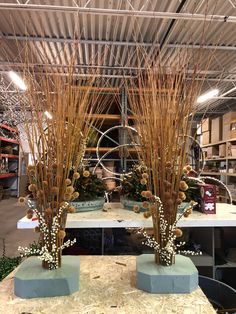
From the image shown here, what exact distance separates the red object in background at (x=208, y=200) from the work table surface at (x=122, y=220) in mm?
51

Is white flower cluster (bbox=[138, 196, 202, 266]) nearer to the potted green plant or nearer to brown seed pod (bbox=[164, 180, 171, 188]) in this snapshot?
brown seed pod (bbox=[164, 180, 171, 188])

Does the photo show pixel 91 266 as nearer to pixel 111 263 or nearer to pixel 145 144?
pixel 111 263

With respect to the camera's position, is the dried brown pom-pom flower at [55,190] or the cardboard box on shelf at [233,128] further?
the cardboard box on shelf at [233,128]

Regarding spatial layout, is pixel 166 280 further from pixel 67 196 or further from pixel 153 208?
pixel 67 196

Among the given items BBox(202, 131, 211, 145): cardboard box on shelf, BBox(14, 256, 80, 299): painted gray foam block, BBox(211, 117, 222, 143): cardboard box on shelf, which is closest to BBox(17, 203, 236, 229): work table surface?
BBox(14, 256, 80, 299): painted gray foam block

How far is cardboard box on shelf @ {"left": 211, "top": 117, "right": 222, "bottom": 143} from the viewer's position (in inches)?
303

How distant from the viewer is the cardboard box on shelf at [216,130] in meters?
7.70

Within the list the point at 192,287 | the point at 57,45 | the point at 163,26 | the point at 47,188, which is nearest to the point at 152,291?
the point at 192,287

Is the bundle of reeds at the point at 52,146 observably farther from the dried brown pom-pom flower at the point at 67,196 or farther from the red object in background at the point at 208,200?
the red object in background at the point at 208,200

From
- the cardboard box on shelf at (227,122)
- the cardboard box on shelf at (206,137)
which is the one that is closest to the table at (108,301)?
the cardboard box on shelf at (227,122)

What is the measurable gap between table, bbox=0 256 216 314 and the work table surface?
603mm

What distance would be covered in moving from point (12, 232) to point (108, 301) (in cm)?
496

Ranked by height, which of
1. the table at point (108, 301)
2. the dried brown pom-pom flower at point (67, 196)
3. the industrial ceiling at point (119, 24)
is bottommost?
the table at point (108, 301)

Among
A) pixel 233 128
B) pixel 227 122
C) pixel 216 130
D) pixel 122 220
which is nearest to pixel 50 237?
pixel 122 220
